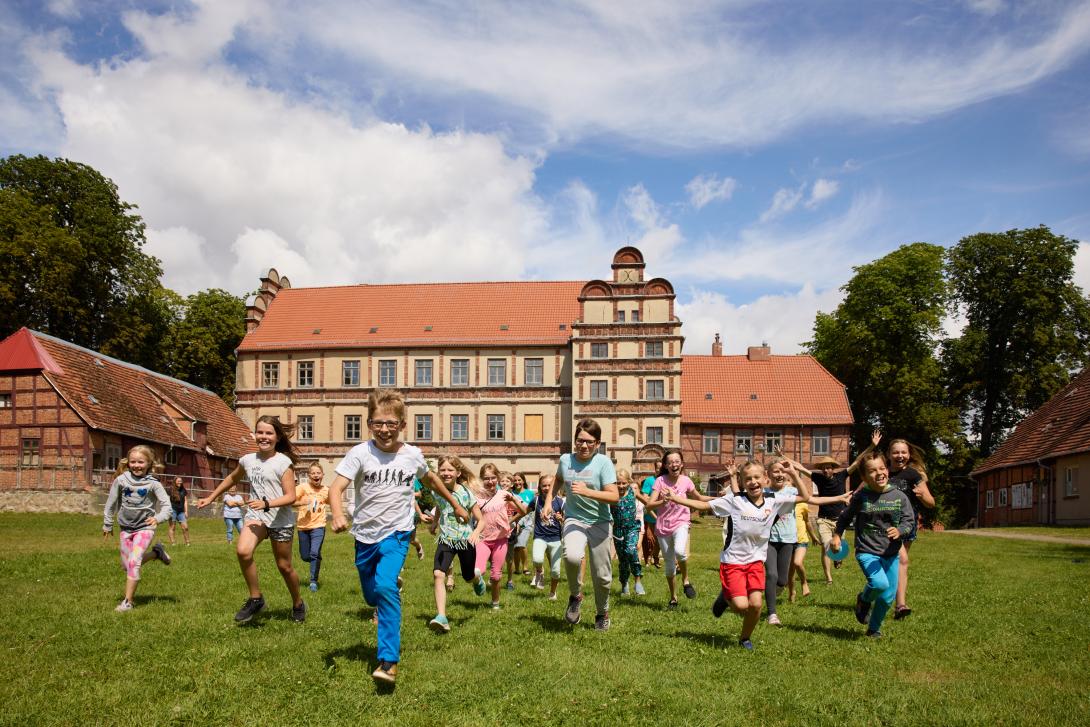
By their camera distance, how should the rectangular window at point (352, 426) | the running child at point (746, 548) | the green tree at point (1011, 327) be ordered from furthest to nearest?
the rectangular window at point (352, 426)
the green tree at point (1011, 327)
the running child at point (746, 548)

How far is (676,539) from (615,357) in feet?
126

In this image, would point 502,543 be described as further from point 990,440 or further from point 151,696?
point 990,440

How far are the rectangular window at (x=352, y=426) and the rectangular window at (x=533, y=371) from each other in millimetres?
10377

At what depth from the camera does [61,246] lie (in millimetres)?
46469

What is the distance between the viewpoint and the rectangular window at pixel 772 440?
51.9 meters

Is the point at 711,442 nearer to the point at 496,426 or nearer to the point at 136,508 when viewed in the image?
the point at 496,426

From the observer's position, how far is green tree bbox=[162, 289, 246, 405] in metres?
61.1

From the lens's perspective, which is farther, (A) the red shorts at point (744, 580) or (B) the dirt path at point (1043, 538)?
(B) the dirt path at point (1043, 538)

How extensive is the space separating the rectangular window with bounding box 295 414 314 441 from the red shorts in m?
47.3

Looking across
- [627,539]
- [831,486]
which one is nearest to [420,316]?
[627,539]

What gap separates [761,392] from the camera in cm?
5331

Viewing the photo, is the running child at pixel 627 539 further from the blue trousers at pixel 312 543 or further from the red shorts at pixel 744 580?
the blue trousers at pixel 312 543

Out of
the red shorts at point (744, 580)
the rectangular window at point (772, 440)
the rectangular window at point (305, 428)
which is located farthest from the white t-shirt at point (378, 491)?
the rectangular window at point (305, 428)

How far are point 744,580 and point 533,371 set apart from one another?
43.8 metres
